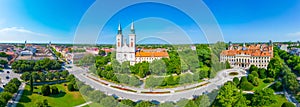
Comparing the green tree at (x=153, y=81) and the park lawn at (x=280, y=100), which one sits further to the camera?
the green tree at (x=153, y=81)

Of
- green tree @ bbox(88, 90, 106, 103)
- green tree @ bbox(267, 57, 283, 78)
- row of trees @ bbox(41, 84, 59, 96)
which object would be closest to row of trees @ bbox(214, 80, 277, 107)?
green tree @ bbox(88, 90, 106, 103)

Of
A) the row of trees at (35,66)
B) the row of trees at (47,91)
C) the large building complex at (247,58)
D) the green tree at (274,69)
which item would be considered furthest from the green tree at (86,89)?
the large building complex at (247,58)

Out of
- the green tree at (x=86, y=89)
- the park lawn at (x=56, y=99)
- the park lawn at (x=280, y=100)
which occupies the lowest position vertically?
the park lawn at (x=56, y=99)

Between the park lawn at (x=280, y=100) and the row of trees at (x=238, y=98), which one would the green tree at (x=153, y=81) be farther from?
the park lawn at (x=280, y=100)

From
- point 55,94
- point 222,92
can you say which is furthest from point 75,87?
point 222,92

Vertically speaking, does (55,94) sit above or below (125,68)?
below

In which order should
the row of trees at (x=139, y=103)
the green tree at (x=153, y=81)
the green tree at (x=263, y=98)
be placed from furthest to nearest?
1. the green tree at (x=153, y=81)
2. the green tree at (x=263, y=98)
3. the row of trees at (x=139, y=103)

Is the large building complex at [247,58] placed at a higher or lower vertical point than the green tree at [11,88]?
higher

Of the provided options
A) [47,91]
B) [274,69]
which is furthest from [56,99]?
[274,69]

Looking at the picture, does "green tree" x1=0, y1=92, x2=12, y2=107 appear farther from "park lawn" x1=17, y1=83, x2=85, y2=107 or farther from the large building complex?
the large building complex

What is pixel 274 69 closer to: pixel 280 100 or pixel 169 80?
pixel 280 100

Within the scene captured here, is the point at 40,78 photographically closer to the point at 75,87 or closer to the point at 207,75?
the point at 75,87
